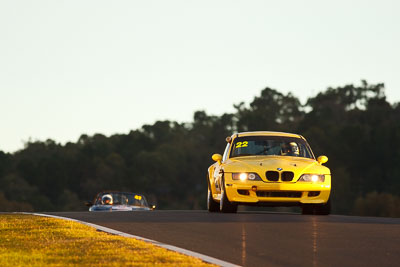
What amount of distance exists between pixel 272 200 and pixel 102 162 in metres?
137

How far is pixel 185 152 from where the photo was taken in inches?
6565

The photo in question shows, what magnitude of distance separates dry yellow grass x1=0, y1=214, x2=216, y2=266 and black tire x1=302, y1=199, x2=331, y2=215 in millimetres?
6008

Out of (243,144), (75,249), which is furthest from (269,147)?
(75,249)

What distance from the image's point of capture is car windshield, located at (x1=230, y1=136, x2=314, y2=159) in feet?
68.0

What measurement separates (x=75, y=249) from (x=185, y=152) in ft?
507

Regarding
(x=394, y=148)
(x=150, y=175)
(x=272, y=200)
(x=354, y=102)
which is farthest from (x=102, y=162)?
(x=272, y=200)

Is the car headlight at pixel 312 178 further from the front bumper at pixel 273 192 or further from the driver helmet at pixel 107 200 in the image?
the driver helmet at pixel 107 200

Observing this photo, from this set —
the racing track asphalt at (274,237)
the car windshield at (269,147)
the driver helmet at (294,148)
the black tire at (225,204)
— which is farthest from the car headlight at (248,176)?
the driver helmet at (294,148)

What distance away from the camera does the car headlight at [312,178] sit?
1933cm

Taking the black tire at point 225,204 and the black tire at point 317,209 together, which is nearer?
the black tire at point 225,204

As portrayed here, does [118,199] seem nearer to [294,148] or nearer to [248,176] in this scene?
[294,148]

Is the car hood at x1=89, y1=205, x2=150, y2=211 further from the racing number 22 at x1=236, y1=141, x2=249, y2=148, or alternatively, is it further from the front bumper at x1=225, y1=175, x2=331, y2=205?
the front bumper at x1=225, y1=175, x2=331, y2=205

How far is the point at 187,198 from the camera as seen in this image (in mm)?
159375

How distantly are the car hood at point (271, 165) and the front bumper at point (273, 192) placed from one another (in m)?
0.25
